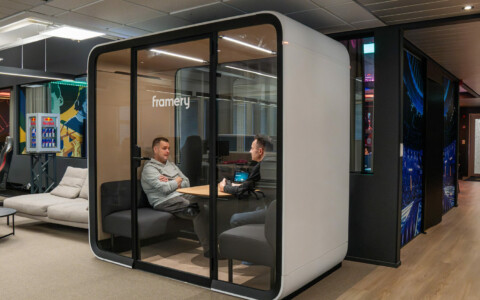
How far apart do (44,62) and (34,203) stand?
439 cm

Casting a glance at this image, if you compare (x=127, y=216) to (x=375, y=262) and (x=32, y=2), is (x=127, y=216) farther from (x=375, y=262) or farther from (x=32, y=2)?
(x=375, y=262)

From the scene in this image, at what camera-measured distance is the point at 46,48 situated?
9.38 meters

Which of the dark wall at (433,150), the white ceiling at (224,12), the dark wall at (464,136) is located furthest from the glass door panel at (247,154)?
the dark wall at (464,136)

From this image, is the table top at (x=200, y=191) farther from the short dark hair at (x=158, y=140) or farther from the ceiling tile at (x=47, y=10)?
the ceiling tile at (x=47, y=10)

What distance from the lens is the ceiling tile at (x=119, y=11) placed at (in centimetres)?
411

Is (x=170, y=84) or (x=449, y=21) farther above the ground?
(x=449, y=21)

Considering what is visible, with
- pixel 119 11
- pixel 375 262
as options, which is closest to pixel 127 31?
pixel 119 11

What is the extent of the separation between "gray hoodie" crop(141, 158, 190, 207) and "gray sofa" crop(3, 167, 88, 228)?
5.09ft

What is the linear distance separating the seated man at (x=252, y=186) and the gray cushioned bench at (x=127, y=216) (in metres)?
0.70

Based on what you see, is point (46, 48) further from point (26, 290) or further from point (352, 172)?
point (352, 172)

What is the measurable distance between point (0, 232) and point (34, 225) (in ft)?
2.04

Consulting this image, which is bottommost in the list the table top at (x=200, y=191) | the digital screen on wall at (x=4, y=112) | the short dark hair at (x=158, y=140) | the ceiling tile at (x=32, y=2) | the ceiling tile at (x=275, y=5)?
the table top at (x=200, y=191)

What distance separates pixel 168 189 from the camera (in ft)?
14.6

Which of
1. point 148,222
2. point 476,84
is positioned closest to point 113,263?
point 148,222
